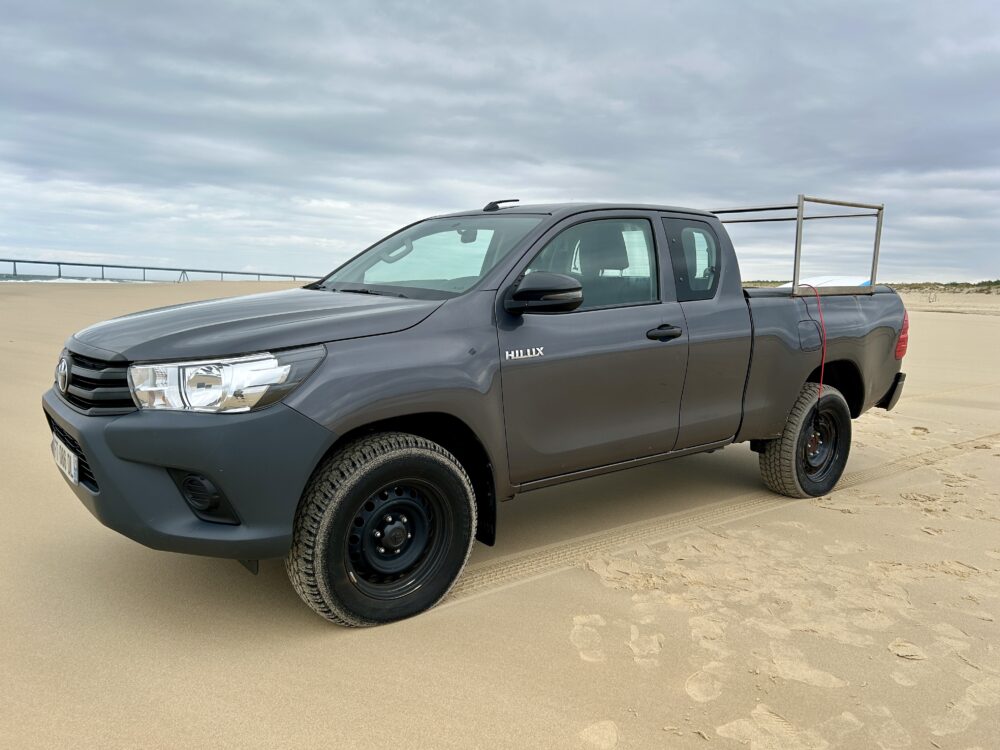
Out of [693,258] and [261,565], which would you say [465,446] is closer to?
[261,565]

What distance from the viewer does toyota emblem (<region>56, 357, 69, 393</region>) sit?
11.1 feet

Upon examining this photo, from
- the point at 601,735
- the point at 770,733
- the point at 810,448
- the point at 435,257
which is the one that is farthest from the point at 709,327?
the point at 601,735

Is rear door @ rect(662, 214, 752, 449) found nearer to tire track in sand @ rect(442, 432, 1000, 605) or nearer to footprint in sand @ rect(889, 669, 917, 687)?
tire track in sand @ rect(442, 432, 1000, 605)

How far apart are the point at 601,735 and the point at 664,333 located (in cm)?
227

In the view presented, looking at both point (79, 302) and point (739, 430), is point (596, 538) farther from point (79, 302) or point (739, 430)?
point (79, 302)

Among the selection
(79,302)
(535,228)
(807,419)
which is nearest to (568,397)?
(535,228)

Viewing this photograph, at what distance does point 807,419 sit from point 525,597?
8.65ft

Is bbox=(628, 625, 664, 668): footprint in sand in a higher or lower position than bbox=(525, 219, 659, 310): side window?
lower

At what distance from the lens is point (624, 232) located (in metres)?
4.44

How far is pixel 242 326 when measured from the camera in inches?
126

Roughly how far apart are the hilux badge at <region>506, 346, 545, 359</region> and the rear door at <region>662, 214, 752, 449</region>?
1097mm

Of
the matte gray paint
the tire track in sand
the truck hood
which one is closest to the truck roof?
the matte gray paint

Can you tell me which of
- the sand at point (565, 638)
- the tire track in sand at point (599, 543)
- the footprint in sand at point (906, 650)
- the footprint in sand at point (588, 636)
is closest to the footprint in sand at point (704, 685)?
the sand at point (565, 638)

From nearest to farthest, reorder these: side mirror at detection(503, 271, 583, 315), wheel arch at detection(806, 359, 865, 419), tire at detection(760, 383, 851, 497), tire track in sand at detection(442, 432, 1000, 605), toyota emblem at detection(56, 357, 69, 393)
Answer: toyota emblem at detection(56, 357, 69, 393) < side mirror at detection(503, 271, 583, 315) < tire track in sand at detection(442, 432, 1000, 605) < tire at detection(760, 383, 851, 497) < wheel arch at detection(806, 359, 865, 419)
